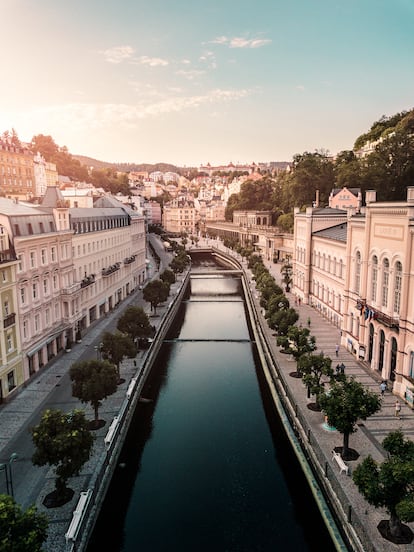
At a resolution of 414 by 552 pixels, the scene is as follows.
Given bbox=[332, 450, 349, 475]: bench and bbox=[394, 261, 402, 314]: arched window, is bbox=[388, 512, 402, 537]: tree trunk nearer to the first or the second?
bbox=[332, 450, 349, 475]: bench

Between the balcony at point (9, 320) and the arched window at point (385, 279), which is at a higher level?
the arched window at point (385, 279)

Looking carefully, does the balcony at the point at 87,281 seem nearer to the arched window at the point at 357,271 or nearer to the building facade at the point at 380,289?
the building facade at the point at 380,289

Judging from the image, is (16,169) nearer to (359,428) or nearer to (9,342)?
(9,342)

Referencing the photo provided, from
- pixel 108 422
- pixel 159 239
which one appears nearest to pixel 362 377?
pixel 108 422

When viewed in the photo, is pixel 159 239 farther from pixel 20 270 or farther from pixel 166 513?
pixel 166 513

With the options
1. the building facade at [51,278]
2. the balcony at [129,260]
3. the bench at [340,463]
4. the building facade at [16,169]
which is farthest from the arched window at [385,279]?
the building facade at [16,169]

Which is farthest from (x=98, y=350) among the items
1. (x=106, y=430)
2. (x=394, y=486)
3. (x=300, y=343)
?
(x=394, y=486)
